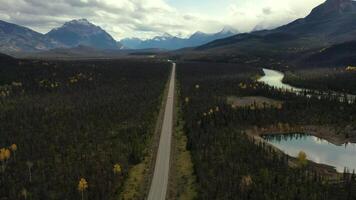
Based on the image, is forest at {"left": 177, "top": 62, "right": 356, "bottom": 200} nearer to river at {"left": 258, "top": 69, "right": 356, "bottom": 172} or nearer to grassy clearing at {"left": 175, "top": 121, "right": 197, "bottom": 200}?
grassy clearing at {"left": 175, "top": 121, "right": 197, "bottom": 200}

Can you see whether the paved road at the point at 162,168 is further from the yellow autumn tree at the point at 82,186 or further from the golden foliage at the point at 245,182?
the golden foliage at the point at 245,182

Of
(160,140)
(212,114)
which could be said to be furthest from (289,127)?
(160,140)

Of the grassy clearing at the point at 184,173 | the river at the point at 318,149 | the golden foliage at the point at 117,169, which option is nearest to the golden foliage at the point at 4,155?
the golden foliage at the point at 117,169

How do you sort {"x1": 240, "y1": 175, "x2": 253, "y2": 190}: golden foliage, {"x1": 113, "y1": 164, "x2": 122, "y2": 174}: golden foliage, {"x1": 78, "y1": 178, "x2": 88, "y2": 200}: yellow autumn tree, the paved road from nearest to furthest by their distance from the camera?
the paved road → {"x1": 240, "y1": 175, "x2": 253, "y2": 190}: golden foliage → {"x1": 78, "y1": 178, "x2": 88, "y2": 200}: yellow autumn tree → {"x1": 113, "y1": 164, "x2": 122, "y2": 174}: golden foliage

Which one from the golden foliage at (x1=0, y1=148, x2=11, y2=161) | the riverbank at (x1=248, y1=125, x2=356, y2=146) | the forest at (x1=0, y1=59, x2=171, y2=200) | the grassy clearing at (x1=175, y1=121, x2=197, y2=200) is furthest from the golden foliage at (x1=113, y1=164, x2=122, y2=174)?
the riverbank at (x1=248, y1=125, x2=356, y2=146)

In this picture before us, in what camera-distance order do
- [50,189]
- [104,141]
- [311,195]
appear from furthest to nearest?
1. [104,141]
2. [50,189]
3. [311,195]

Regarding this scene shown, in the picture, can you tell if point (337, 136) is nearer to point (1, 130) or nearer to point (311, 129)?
point (311, 129)

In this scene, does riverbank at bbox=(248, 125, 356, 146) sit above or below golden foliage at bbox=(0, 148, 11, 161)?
above

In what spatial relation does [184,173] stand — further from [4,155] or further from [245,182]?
[4,155]
